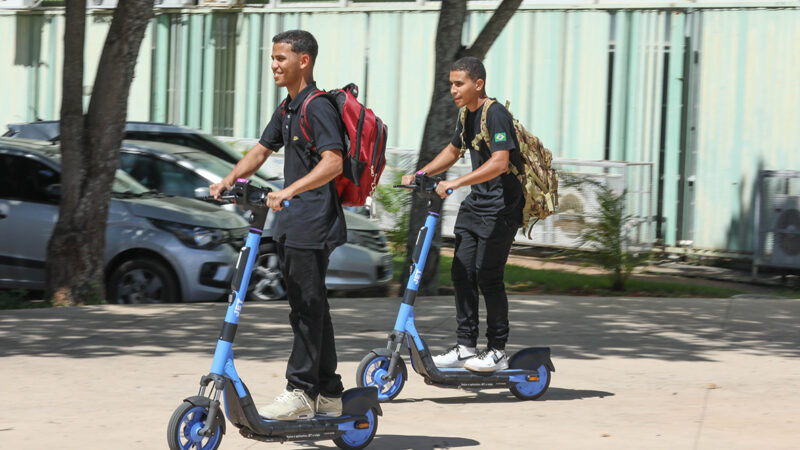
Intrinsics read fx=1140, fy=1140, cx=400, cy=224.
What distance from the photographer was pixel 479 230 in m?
6.71

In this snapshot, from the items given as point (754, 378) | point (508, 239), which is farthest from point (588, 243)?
point (508, 239)

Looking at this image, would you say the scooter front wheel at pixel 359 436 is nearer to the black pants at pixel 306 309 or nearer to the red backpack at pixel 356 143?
the black pants at pixel 306 309

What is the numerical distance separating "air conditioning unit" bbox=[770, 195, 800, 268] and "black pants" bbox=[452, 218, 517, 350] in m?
7.84

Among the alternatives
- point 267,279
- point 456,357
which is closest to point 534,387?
point 456,357

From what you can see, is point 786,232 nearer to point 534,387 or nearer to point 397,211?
point 397,211

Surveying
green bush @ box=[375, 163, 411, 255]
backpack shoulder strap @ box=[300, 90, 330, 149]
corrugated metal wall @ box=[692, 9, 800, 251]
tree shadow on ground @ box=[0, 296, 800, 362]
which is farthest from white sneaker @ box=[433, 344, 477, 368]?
corrugated metal wall @ box=[692, 9, 800, 251]

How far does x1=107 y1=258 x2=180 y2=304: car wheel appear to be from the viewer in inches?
403

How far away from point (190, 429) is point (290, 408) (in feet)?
1.75

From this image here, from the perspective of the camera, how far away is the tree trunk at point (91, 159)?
32.2 ft

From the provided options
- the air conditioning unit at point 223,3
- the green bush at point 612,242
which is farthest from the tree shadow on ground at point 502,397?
the air conditioning unit at point 223,3

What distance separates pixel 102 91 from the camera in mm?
9852

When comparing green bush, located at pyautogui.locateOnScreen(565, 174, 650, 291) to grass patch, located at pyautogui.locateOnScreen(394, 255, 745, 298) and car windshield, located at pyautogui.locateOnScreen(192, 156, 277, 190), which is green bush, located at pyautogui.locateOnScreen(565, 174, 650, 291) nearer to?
grass patch, located at pyautogui.locateOnScreen(394, 255, 745, 298)

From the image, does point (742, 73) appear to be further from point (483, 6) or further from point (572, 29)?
point (483, 6)

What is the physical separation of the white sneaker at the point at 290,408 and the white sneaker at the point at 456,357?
1.49 meters
